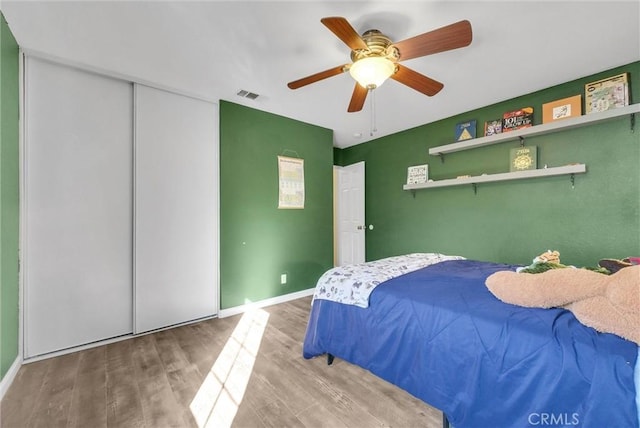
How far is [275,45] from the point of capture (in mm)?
1979

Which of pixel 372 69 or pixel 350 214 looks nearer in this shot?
pixel 372 69

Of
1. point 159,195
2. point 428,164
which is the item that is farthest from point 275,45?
point 428,164

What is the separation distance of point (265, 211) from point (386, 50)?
2282 millimetres

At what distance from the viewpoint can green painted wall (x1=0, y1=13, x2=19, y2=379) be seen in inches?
67.2

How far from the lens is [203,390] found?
67.8 inches

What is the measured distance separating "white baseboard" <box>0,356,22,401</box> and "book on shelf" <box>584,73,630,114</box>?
16.4 ft

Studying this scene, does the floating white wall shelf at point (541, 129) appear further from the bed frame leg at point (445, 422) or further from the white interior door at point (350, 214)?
the bed frame leg at point (445, 422)

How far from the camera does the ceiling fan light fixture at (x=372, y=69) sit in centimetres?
171

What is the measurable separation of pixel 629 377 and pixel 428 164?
3.04 m

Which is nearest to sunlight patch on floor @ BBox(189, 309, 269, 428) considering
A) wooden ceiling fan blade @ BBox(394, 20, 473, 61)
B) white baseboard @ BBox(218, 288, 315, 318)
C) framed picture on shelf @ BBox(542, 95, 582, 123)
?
white baseboard @ BBox(218, 288, 315, 318)

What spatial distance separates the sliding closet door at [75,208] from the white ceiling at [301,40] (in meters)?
0.27

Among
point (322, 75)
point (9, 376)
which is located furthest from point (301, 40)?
point (9, 376)

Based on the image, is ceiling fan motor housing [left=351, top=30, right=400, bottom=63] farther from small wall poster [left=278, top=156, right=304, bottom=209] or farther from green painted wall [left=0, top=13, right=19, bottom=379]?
green painted wall [left=0, top=13, right=19, bottom=379]

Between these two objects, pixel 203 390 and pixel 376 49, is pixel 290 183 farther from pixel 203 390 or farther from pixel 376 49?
pixel 203 390
